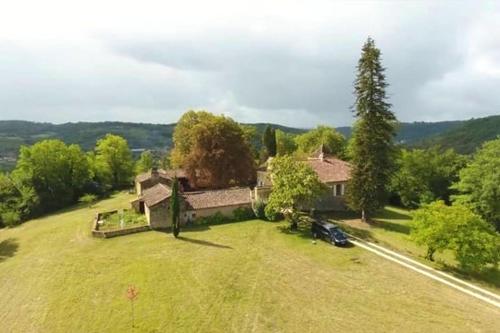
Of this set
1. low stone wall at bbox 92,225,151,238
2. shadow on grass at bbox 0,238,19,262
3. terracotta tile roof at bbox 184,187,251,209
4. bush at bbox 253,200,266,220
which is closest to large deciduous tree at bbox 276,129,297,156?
Result: terracotta tile roof at bbox 184,187,251,209

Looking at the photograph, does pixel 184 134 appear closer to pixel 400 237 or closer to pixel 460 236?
pixel 400 237

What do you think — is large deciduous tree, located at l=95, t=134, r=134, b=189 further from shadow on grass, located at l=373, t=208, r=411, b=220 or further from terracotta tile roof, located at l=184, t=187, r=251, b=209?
shadow on grass, located at l=373, t=208, r=411, b=220

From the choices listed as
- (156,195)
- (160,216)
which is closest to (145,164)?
(156,195)

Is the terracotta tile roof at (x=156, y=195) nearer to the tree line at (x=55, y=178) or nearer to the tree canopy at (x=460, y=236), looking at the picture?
the tree line at (x=55, y=178)

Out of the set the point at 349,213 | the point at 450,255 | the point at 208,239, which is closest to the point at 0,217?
the point at 208,239

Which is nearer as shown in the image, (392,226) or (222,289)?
(222,289)
